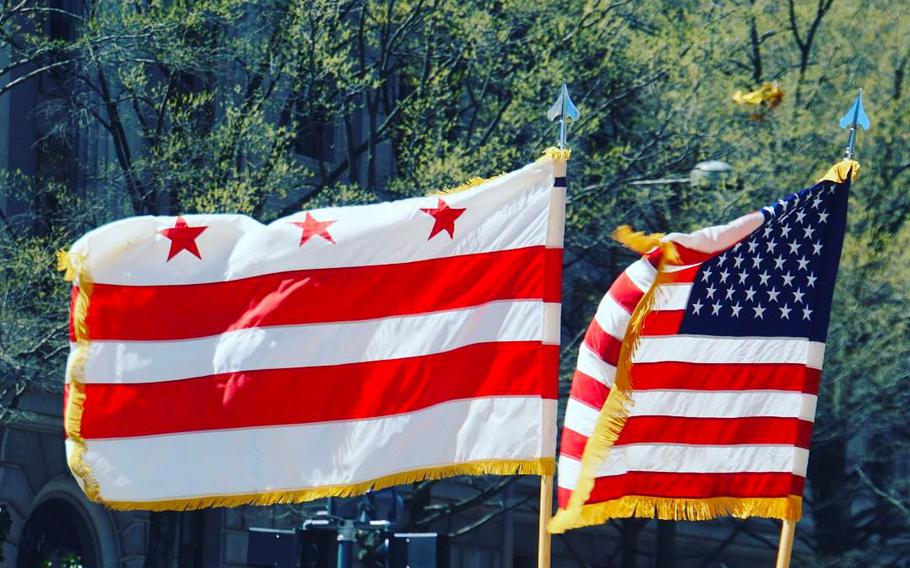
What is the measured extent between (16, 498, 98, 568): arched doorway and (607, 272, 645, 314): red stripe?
14.4 metres

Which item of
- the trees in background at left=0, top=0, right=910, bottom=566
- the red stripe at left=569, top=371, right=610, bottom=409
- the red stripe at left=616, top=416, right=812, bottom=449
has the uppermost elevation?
the trees in background at left=0, top=0, right=910, bottom=566

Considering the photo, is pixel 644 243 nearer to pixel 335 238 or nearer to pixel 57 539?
pixel 335 238

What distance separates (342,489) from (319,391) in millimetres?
606

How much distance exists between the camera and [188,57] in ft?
67.3

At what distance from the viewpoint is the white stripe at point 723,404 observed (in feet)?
39.8

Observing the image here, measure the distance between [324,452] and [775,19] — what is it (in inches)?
741

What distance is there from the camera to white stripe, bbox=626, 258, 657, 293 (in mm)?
11000

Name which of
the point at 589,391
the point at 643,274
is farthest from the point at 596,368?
the point at 643,274

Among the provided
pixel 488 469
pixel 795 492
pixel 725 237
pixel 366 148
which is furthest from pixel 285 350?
pixel 366 148

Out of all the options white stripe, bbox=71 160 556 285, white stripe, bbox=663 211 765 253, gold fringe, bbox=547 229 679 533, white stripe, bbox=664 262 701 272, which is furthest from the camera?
white stripe, bbox=664 262 701 272

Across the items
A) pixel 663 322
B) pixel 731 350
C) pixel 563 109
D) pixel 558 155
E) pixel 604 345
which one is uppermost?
pixel 563 109

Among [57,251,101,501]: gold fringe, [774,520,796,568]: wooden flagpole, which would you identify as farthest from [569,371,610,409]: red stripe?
[57,251,101,501]: gold fringe

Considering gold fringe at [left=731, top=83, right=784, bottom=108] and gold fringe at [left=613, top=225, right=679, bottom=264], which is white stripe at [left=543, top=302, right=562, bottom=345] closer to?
gold fringe at [left=613, top=225, right=679, bottom=264]

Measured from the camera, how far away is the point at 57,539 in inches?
981
